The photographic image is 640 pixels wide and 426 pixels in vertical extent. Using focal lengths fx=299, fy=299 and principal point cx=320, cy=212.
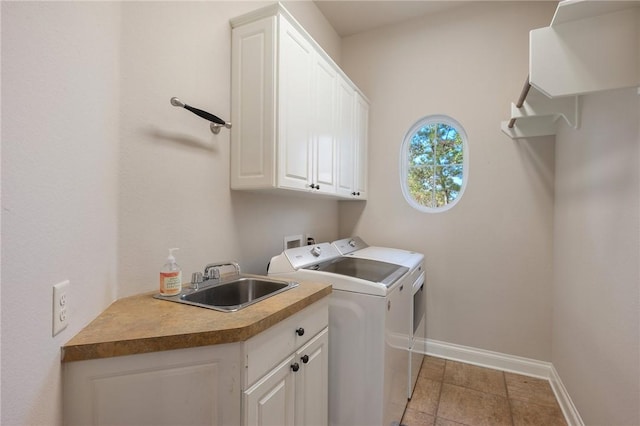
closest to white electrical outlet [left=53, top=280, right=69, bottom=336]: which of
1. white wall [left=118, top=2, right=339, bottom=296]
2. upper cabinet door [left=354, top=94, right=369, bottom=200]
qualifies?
white wall [left=118, top=2, right=339, bottom=296]

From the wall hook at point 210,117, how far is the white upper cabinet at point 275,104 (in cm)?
12

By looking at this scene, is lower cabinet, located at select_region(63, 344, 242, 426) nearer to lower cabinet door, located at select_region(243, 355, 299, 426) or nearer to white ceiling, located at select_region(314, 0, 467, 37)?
lower cabinet door, located at select_region(243, 355, 299, 426)

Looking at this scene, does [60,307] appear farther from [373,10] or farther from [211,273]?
[373,10]

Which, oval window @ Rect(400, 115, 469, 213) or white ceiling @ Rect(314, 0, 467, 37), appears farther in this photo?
oval window @ Rect(400, 115, 469, 213)

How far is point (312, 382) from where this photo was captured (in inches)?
53.1

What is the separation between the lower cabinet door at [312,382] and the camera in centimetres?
126

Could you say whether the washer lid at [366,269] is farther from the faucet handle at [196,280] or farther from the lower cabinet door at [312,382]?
the faucet handle at [196,280]

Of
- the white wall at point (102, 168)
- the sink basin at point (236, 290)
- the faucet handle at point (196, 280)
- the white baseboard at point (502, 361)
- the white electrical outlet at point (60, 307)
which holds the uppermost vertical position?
the white wall at point (102, 168)

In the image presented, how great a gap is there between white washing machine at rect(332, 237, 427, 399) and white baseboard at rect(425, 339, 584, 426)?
0.14 metres

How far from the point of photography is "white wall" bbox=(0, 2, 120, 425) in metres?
0.62

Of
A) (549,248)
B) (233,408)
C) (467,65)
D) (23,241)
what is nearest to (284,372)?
(233,408)

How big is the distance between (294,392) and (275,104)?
1.37 metres

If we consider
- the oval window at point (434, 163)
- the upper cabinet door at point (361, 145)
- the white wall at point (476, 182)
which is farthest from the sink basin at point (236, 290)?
the oval window at point (434, 163)

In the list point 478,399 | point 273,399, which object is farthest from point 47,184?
point 478,399
